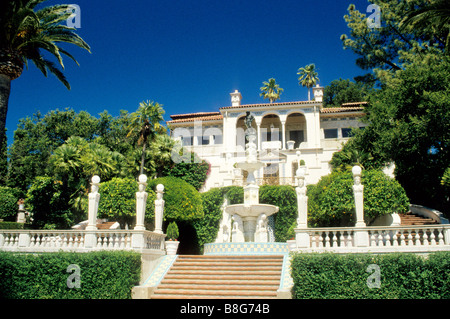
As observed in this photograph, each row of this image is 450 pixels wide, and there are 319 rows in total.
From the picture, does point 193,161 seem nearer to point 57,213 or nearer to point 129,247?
point 57,213

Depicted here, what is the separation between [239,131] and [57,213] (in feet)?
65.6

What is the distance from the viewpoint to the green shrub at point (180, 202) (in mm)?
25484

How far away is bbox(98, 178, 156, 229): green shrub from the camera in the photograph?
24266 mm

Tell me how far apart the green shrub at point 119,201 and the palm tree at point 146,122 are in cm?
689

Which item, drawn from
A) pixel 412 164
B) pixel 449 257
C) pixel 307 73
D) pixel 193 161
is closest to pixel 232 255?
pixel 449 257

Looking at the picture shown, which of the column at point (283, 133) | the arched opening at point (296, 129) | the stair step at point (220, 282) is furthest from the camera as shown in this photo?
the arched opening at point (296, 129)

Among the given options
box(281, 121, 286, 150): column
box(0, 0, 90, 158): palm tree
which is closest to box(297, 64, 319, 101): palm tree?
box(281, 121, 286, 150): column

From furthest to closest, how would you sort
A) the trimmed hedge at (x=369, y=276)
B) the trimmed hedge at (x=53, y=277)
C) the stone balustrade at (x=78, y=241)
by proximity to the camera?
the stone balustrade at (x=78, y=241)
the trimmed hedge at (x=53, y=277)
the trimmed hedge at (x=369, y=276)

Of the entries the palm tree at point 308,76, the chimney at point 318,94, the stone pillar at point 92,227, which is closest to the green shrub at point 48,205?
the stone pillar at point 92,227

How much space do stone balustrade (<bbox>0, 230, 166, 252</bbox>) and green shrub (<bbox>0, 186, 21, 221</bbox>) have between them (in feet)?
62.7

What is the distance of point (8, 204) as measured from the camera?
108ft

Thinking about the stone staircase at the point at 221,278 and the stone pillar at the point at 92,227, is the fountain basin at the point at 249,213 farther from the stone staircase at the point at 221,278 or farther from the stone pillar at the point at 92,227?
the stone pillar at the point at 92,227

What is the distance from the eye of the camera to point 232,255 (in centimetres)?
1666

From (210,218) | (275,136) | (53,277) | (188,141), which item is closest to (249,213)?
(53,277)
